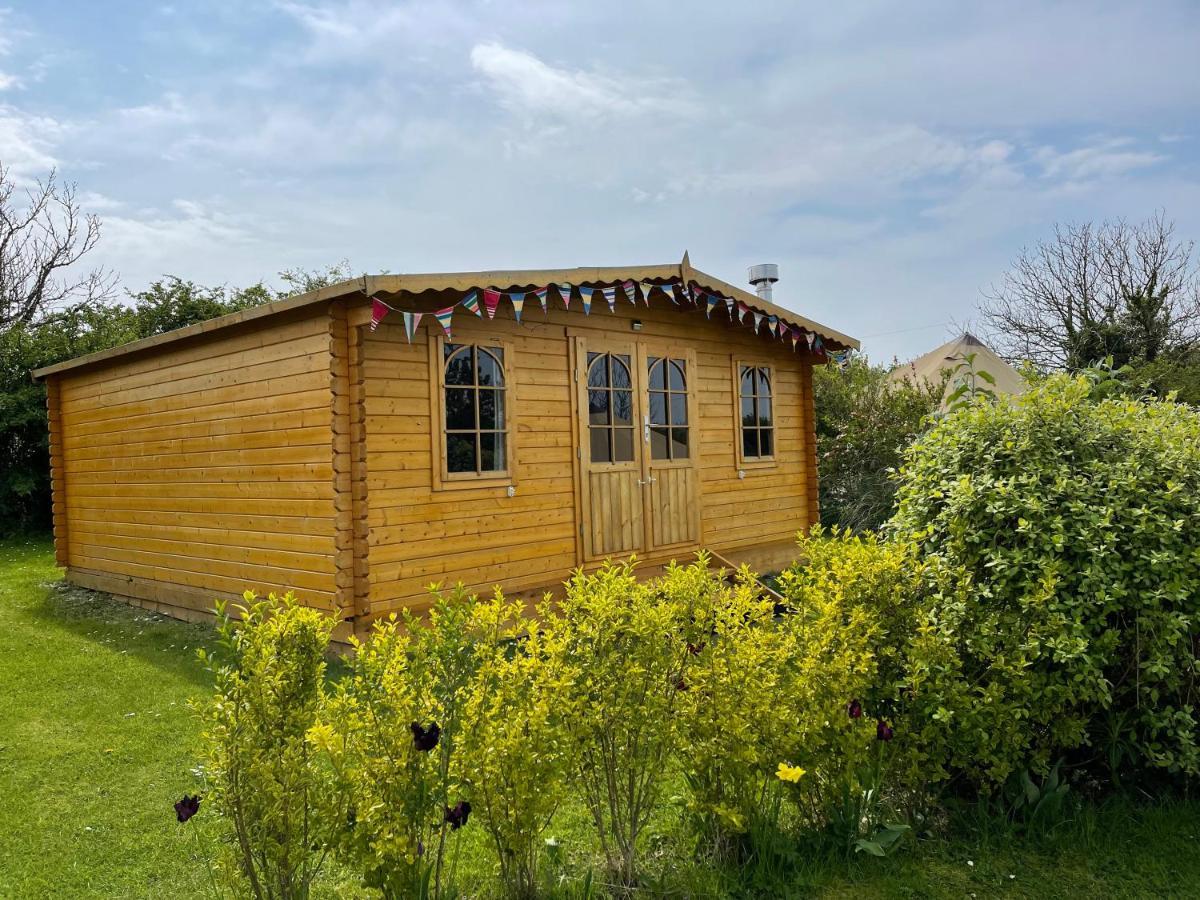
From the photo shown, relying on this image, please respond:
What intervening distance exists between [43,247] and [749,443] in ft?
67.1

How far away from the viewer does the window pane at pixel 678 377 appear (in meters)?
7.98

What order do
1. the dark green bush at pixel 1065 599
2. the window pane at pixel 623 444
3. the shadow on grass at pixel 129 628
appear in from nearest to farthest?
the dark green bush at pixel 1065 599 → the shadow on grass at pixel 129 628 → the window pane at pixel 623 444

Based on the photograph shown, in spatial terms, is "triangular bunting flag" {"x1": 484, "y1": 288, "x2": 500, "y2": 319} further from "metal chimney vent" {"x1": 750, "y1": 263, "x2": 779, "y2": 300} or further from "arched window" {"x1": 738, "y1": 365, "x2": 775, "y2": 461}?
"metal chimney vent" {"x1": 750, "y1": 263, "x2": 779, "y2": 300}

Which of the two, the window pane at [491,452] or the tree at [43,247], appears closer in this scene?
the window pane at [491,452]

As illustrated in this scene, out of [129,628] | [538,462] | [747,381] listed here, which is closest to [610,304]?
[538,462]

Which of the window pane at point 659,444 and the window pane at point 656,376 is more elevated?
the window pane at point 656,376

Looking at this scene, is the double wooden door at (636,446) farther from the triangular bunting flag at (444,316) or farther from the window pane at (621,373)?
the triangular bunting flag at (444,316)

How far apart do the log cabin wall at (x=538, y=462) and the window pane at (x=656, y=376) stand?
0.11 m

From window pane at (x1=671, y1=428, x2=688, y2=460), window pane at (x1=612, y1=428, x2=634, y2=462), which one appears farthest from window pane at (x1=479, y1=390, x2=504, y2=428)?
window pane at (x1=671, y1=428, x2=688, y2=460)

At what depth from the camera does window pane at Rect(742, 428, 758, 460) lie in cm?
880

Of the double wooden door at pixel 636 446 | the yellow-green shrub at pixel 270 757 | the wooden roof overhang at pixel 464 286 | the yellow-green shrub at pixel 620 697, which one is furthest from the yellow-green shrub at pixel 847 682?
the double wooden door at pixel 636 446

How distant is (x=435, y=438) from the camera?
19.9ft

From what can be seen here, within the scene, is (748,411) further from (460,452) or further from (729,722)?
(729,722)

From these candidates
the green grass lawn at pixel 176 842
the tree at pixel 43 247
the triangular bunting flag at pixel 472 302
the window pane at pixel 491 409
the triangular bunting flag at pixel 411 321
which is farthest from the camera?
the tree at pixel 43 247
